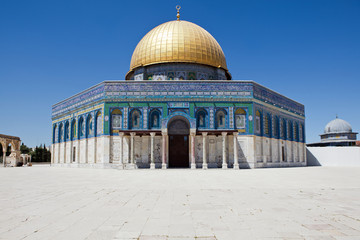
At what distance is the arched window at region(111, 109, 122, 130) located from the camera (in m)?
27.2

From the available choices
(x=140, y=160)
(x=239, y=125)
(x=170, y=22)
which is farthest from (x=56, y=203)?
(x=170, y=22)

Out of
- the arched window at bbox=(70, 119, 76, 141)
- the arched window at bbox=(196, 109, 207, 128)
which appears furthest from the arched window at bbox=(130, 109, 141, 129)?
the arched window at bbox=(70, 119, 76, 141)

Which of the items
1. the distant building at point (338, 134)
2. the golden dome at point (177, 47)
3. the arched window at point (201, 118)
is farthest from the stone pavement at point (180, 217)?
the distant building at point (338, 134)

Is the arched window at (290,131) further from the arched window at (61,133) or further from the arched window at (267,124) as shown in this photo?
the arched window at (61,133)

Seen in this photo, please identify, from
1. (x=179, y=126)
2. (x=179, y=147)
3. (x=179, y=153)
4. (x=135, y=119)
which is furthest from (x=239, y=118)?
(x=135, y=119)

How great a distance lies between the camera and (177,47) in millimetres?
30672

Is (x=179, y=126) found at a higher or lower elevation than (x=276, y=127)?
lower

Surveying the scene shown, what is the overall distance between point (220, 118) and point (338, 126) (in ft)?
136

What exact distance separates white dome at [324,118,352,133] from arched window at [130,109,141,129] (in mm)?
46381

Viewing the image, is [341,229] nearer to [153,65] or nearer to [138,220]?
[138,220]

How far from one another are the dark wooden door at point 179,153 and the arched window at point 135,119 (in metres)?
3.31

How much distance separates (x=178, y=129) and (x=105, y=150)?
691 centimetres

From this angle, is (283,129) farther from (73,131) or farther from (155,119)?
(73,131)

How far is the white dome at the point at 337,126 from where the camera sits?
57.9 metres
